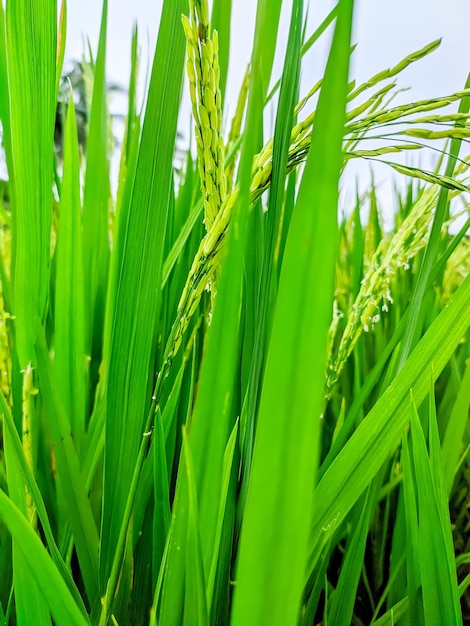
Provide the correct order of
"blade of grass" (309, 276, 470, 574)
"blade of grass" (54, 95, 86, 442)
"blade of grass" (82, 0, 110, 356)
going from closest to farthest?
"blade of grass" (309, 276, 470, 574)
"blade of grass" (54, 95, 86, 442)
"blade of grass" (82, 0, 110, 356)

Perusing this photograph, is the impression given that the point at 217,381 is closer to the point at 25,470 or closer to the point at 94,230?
the point at 25,470

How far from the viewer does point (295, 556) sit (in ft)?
0.54

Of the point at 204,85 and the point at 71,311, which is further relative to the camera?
the point at 71,311

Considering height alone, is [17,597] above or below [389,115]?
below

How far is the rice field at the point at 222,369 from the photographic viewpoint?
0.52ft

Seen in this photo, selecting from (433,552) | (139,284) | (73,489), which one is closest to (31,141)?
(139,284)

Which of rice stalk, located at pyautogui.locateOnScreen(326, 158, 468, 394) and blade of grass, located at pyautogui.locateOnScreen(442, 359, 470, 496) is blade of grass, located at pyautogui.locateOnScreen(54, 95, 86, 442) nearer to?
rice stalk, located at pyautogui.locateOnScreen(326, 158, 468, 394)

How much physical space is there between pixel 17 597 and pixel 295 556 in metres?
0.21

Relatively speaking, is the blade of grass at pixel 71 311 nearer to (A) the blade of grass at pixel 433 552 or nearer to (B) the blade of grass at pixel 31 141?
(B) the blade of grass at pixel 31 141

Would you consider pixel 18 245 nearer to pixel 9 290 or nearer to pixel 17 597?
pixel 9 290

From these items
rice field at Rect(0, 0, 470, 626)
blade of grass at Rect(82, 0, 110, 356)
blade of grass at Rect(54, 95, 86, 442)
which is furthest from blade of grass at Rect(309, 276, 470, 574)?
blade of grass at Rect(82, 0, 110, 356)

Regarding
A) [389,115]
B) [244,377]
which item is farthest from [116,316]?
[389,115]

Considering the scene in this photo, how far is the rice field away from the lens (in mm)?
158

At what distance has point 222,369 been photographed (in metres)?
0.19
